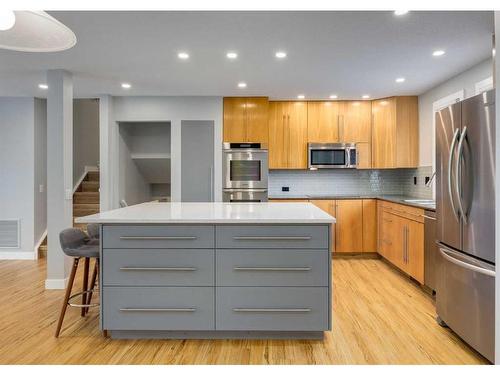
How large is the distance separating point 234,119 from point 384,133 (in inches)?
86.9

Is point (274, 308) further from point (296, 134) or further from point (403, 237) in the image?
point (296, 134)

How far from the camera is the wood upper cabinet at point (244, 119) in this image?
487cm

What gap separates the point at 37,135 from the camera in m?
5.05

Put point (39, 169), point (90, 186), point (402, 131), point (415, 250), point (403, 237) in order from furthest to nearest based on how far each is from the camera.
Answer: point (90, 186)
point (39, 169)
point (402, 131)
point (403, 237)
point (415, 250)

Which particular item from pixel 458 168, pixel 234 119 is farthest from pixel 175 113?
pixel 458 168

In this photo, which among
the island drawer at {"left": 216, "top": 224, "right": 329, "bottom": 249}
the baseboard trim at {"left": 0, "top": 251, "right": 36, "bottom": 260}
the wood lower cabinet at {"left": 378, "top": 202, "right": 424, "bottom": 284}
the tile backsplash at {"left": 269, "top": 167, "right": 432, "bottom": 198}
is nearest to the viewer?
the island drawer at {"left": 216, "top": 224, "right": 329, "bottom": 249}

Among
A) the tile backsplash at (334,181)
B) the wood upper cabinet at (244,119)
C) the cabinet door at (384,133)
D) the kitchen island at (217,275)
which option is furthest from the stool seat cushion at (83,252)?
the cabinet door at (384,133)

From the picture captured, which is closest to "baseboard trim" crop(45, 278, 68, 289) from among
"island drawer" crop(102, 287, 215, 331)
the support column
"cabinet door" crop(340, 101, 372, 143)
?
the support column

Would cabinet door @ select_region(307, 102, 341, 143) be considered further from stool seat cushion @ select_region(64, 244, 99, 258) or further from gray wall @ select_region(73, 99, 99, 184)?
gray wall @ select_region(73, 99, 99, 184)

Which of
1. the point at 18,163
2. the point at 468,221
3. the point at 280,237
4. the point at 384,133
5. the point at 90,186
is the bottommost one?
the point at 280,237

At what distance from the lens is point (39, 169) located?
16.7 feet

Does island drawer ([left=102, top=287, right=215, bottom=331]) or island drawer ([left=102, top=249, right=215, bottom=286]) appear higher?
island drawer ([left=102, top=249, right=215, bottom=286])

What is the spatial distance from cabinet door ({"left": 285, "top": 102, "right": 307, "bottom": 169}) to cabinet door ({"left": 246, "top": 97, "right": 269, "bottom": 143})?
0.41 m

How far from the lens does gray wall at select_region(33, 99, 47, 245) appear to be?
16.5 ft
